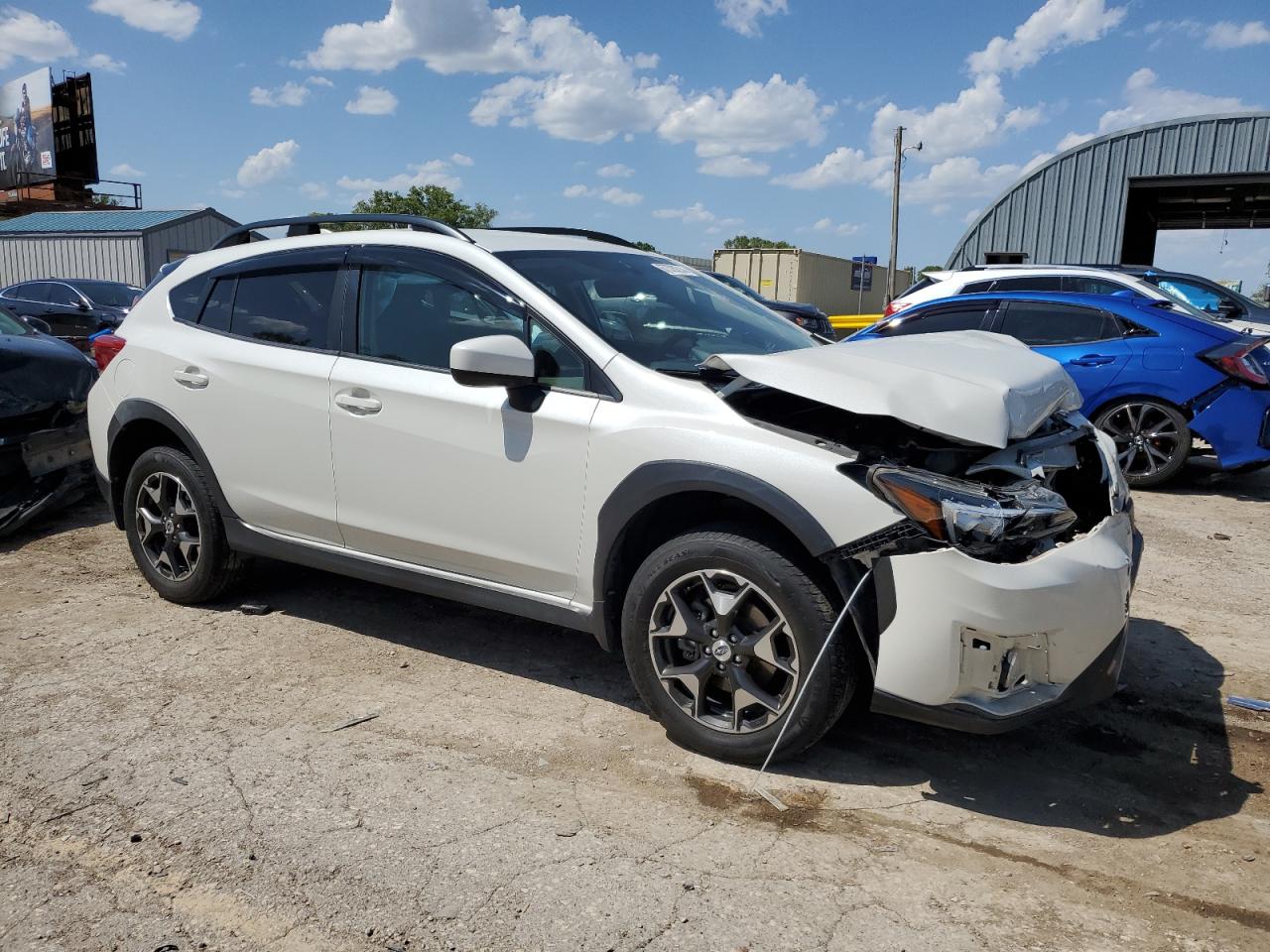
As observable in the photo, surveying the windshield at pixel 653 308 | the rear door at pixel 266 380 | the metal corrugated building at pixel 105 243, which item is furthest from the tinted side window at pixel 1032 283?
the metal corrugated building at pixel 105 243

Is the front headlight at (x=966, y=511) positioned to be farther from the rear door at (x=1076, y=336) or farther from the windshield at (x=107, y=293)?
the windshield at (x=107, y=293)

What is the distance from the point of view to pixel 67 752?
11.3 feet

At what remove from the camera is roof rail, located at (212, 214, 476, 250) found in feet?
13.9

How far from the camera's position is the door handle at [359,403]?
3.97 metres

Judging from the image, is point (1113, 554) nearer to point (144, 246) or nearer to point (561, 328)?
point (561, 328)

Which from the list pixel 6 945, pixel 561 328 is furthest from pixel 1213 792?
pixel 6 945

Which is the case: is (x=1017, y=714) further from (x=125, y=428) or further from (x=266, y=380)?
(x=125, y=428)

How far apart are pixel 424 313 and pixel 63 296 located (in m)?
16.6

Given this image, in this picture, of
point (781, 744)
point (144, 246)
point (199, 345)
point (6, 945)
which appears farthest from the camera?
point (144, 246)

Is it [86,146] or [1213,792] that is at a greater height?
[86,146]

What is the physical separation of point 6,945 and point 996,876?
255 centimetres

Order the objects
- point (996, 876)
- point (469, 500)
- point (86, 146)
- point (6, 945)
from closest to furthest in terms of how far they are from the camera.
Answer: point (6, 945) < point (996, 876) < point (469, 500) < point (86, 146)

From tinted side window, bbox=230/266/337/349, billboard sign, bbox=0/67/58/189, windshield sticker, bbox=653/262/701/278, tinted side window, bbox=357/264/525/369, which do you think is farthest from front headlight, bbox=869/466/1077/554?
billboard sign, bbox=0/67/58/189

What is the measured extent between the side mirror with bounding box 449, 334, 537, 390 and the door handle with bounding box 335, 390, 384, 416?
62 cm
